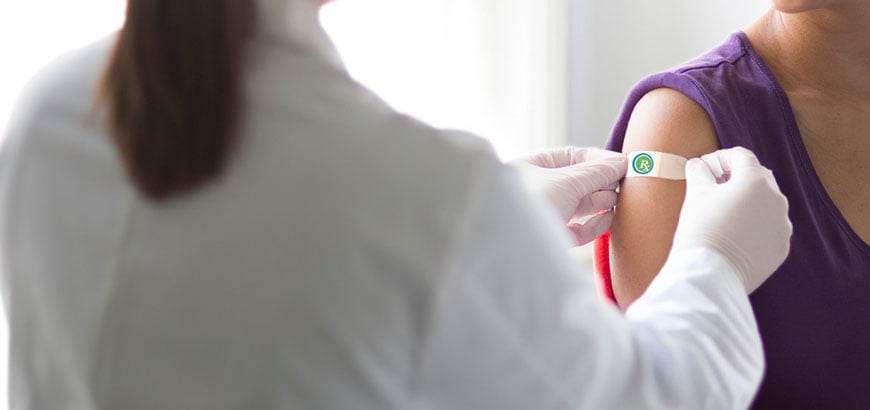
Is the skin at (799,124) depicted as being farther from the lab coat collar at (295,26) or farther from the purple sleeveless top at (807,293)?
the lab coat collar at (295,26)

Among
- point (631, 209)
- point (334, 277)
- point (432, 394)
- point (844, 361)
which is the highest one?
point (334, 277)

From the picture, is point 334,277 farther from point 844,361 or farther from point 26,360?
point 844,361

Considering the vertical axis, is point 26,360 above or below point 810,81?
above

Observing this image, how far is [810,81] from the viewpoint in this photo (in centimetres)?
149

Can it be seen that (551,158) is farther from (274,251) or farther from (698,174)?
(274,251)

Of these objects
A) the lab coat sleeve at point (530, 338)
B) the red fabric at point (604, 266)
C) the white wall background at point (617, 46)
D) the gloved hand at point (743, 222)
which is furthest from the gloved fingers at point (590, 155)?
the white wall background at point (617, 46)

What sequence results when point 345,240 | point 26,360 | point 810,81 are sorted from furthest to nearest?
1. point 810,81
2. point 26,360
3. point 345,240

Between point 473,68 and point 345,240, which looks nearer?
point 345,240

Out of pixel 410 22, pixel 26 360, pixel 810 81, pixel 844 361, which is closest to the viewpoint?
pixel 26 360

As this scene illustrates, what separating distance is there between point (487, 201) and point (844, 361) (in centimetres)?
84

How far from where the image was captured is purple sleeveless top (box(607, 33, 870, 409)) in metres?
1.35

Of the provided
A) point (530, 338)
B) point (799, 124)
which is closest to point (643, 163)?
point (799, 124)

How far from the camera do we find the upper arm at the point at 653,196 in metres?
1.34

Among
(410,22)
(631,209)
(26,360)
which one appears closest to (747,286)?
(631,209)
